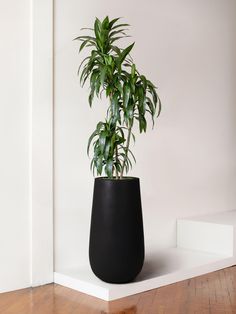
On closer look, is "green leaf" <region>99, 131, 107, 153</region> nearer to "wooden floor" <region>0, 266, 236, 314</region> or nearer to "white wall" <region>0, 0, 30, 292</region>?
"white wall" <region>0, 0, 30, 292</region>

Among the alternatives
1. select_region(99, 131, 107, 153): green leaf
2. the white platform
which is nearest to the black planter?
the white platform

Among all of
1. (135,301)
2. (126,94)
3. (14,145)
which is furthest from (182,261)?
(14,145)

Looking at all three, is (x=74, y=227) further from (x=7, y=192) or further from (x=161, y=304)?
(x=161, y=304)

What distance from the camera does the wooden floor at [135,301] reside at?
3006 millimetres

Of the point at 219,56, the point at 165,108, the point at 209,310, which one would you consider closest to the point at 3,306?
the point at 209,310

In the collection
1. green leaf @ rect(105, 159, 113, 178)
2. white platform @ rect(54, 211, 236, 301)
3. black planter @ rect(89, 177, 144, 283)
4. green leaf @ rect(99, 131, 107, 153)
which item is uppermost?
green leaf @ rect(99, 131, 107, 153)

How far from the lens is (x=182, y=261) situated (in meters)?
4.10

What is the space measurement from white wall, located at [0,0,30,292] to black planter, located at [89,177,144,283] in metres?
0.54

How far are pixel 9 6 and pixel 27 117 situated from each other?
0.77 meters

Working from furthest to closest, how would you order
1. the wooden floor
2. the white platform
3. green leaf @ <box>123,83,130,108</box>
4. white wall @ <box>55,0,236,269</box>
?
white wall @ <box>55,0,236,269</box> < the white platform < green leaf @ <box>123,83,130,108</box> < the wooden floor

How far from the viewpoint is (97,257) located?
3377 millimetres

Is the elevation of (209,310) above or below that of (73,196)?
below

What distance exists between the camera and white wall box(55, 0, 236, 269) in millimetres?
3740

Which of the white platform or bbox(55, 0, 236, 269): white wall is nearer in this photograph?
the white platform
